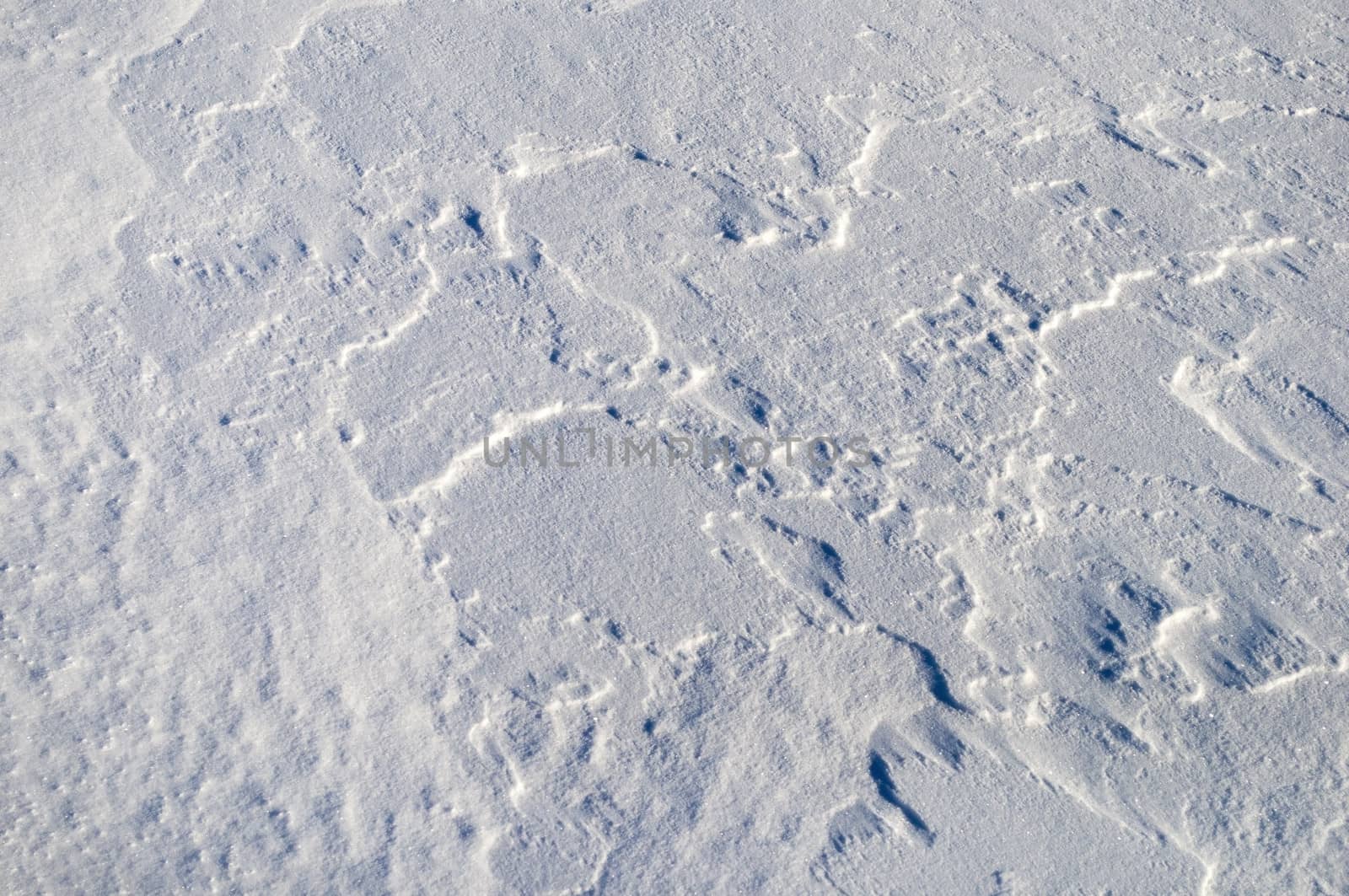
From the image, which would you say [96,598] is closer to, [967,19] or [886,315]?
[886,315]

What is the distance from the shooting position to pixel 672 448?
1740 mm

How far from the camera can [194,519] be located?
1.65 metres

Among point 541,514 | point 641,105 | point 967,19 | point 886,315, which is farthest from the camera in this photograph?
point 967,19

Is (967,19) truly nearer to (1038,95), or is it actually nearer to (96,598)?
(1038,95)

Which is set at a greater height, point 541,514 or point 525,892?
point 541,514

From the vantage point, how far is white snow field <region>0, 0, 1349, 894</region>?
1479 millimetres

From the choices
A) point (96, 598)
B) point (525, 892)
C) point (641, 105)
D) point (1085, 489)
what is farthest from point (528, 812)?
point (641, 105)

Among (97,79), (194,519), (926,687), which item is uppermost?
(97,79)

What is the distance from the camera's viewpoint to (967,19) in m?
2.28

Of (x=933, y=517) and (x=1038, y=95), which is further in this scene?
(x=1038, y=95)

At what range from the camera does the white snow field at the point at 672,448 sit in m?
1.48

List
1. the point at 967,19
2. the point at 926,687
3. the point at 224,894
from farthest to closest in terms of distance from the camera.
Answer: the point at 967,19 < the point at 926,687 < the point at 224,894

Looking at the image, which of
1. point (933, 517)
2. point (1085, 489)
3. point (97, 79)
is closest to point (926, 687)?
point (933, 517)

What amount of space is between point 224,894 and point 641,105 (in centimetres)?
135
